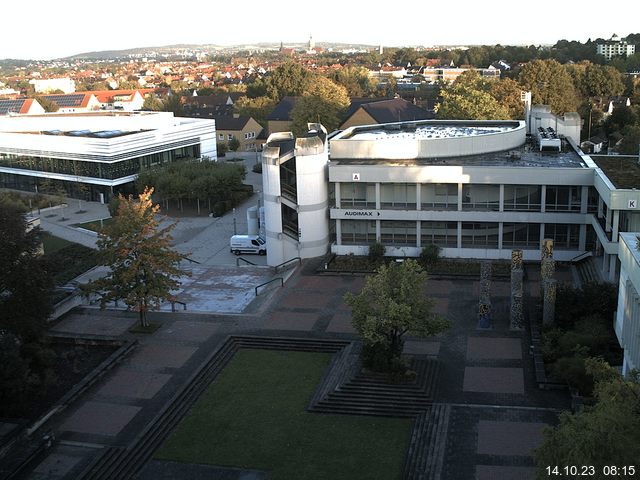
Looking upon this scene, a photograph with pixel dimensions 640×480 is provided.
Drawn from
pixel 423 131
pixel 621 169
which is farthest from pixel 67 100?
pixel 621 169

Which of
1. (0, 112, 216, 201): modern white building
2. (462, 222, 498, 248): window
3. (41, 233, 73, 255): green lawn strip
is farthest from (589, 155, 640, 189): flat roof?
(0, 112, 216, 201): modern white building

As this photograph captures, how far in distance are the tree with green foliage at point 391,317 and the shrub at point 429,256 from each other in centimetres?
1270

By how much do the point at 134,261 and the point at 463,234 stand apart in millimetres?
18232

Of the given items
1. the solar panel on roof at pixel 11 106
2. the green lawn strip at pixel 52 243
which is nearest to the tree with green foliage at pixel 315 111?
the green lawn strip at pixel 52 243

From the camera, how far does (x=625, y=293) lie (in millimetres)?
21719

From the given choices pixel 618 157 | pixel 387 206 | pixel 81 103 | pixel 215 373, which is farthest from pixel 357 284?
pixel 81 103

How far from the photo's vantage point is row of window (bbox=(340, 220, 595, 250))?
38406 mm

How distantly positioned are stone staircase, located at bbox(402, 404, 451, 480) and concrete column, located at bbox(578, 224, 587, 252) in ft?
58.6

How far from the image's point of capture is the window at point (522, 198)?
126 feet

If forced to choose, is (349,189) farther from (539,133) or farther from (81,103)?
(81,103)

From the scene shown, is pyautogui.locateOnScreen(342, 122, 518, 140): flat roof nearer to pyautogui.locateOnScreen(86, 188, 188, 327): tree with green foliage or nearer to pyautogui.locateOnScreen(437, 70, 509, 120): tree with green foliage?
pyautogui.locateOnScreen(437, 70, 509, 120): tree with green foliage

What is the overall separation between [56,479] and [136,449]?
2.42 meters

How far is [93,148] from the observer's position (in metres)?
60.5

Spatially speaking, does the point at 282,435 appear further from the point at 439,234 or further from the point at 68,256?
the point at 68,256
